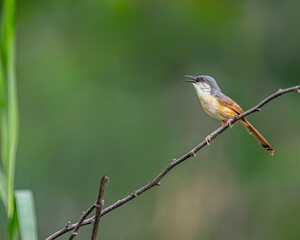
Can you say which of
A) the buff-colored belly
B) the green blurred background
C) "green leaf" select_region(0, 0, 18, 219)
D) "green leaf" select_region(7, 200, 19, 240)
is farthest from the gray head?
the green blurred background

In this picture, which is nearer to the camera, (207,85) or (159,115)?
(207,85)

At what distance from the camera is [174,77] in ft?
31.8

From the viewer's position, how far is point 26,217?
1745mm

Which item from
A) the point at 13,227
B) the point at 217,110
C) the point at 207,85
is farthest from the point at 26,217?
the point at 207,85

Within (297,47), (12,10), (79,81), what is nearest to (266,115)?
(297,47)

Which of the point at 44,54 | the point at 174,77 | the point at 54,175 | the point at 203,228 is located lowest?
the point at 203,228

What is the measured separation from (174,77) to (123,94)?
0.96 metres

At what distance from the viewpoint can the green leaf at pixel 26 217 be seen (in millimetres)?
1674

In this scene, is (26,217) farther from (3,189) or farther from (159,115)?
(159,115)

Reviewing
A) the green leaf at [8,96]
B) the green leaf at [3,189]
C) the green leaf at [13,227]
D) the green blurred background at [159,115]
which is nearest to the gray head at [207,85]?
→ the green leaf at [8,96]

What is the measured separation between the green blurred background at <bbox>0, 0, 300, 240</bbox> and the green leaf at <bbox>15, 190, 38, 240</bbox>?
21.0 feet

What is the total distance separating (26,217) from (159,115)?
25.8ft

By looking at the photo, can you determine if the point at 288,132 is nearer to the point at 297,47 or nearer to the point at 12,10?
the point at 297,47

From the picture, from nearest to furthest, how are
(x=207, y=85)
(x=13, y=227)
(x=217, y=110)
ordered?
(x=13, y=227), (x=217, y=110), (x=207, y=85)
